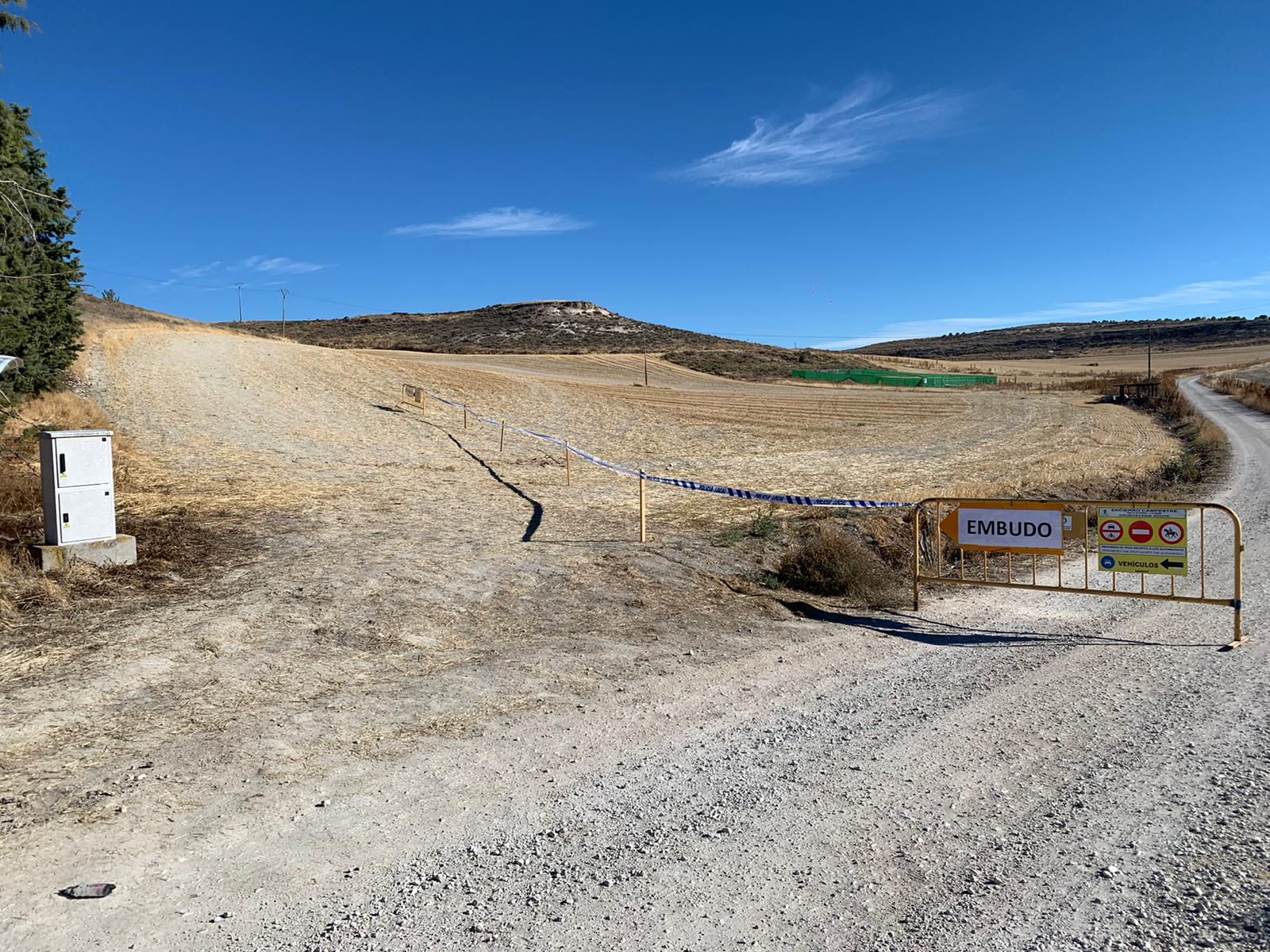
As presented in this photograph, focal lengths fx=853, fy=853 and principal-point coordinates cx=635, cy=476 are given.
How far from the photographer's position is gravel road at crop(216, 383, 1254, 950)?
363cm

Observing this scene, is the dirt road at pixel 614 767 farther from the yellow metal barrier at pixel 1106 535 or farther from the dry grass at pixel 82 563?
the dry grass at pixel 82 563

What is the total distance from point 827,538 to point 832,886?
23.4ft

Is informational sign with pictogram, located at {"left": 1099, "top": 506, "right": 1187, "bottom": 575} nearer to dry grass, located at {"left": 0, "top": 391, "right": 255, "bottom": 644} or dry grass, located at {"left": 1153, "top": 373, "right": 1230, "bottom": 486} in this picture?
dry grass, located at {"left": 0, "top": 391, "right": 255, "bottom": 644}

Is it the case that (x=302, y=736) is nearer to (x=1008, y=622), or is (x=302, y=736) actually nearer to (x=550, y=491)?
(x=1008, y=622)

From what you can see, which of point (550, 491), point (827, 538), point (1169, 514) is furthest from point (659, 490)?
point (1169, 514)

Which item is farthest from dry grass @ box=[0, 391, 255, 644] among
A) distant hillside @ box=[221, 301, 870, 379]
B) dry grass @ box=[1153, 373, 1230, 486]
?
distant hillside @ box=[221, 301, 870, 379]

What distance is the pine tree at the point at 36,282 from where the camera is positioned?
14289 millimetres

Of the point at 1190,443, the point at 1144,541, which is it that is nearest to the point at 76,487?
the point at 1144,541

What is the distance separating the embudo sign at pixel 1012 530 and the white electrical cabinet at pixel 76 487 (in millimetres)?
9462

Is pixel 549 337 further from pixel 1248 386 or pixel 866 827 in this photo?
pixel 866 827

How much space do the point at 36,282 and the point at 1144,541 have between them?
20997mm

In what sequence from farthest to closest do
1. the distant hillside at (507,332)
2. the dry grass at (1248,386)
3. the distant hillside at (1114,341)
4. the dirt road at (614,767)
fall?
the distant hillside at (1114,341), the distant hillside at (507,332), the dry grass at (1248,386), the dirt road at (614,767)

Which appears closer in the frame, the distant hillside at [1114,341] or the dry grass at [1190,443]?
the dry grass at [1190,443]

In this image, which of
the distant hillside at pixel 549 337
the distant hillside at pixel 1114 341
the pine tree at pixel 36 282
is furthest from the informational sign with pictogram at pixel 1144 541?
the distant hillside at pixel 1114 341
